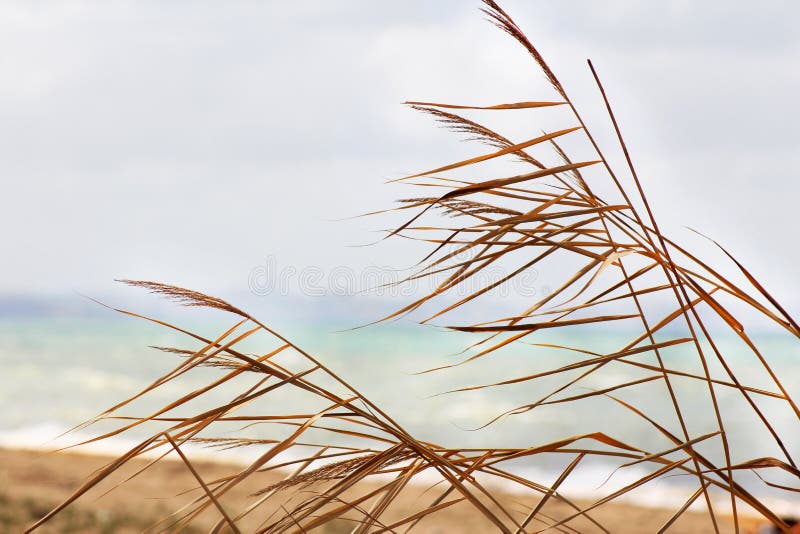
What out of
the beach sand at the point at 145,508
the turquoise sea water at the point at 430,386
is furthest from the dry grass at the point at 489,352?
the turquoise sea water at the point at 430,386

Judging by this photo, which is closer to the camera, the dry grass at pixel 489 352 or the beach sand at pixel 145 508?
the dry grass at pixel 489 352

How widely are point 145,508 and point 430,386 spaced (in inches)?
304

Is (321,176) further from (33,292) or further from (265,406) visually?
(33,292)

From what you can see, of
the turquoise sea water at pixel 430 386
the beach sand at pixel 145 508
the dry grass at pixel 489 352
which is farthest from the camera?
the turquoise sea water at pixel 430 386

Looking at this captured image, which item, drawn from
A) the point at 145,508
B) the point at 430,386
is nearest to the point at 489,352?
the point at 145,508

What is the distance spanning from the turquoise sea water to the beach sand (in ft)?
2.24

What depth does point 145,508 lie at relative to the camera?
3766 mm

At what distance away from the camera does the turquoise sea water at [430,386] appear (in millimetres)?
8023

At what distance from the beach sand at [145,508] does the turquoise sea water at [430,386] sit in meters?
0.68

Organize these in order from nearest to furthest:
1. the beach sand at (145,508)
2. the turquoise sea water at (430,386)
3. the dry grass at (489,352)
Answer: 1. the dry grass at (489,352)
2. the beach sand at (145,508)
3. the turquoise sea water at (430,386)

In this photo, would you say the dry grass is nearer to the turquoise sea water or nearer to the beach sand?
the beach sand

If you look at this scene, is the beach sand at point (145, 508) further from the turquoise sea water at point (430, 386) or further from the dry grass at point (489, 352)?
the dry grass at point (489, 352)

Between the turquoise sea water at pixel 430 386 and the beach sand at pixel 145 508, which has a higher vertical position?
the turquoise sea water at pixel 430 386

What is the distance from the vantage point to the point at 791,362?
13859 millimetres
